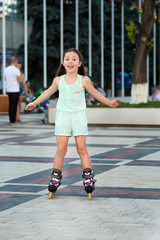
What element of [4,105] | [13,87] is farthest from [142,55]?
[4,105]

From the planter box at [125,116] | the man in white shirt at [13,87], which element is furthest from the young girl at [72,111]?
the man in white shirt at [13,87]

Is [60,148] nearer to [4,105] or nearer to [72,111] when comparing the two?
[72,111]

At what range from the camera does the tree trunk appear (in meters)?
23.7

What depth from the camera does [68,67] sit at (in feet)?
25.5

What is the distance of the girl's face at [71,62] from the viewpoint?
7.75 meters

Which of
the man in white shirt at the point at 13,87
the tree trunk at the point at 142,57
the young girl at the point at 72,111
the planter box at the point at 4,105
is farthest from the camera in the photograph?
the planter box at the point at 4,105

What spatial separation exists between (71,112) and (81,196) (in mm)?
894

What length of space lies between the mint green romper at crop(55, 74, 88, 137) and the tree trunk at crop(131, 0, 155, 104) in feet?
52.9

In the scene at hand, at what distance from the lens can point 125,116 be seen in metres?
19.9

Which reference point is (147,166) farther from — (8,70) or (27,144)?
(8,70)

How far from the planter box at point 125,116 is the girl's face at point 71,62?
39.1 feet

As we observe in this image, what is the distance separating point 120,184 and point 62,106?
1.30 metres

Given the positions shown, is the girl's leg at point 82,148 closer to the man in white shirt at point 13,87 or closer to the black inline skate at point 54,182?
the black inline skate at point 54,182

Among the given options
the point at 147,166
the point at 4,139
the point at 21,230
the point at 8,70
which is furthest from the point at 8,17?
the point at 21,230
